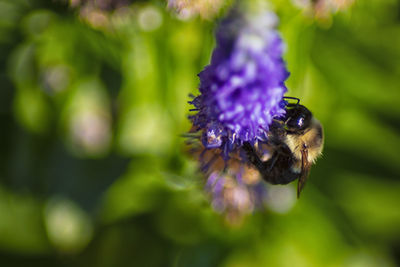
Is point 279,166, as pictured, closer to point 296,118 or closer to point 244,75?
point 296,118

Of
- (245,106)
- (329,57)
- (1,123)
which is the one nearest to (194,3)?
(245,106)

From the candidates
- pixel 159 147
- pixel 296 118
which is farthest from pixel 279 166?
pixel 159 147

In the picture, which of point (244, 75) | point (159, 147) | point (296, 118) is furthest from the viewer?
point (159, 147)

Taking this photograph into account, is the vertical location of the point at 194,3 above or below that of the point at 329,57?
above

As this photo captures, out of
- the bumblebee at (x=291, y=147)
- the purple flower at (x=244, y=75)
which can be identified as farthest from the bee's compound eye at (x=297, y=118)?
the purple flower at (x=244, y=75)

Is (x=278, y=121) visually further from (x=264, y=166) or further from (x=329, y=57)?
(x=329, y=57)
